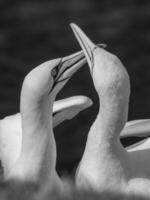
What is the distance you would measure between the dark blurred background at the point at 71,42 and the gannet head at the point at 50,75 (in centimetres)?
317

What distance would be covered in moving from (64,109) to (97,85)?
7.03 feet

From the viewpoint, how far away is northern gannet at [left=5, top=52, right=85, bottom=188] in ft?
35.6

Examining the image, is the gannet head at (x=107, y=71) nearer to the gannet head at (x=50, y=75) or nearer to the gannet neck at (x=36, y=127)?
the gannet head at (x=50, y=75)

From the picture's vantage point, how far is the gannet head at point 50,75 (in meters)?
10.8

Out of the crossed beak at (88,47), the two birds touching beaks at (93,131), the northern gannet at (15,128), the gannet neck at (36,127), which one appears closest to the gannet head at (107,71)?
the two birds touching beaks at (93,131)

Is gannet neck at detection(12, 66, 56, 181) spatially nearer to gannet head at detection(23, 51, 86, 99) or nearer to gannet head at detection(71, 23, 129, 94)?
gannet head at detection(23, 51, 86, 99)

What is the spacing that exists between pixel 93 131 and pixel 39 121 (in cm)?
55

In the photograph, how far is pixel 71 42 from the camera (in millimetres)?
17375

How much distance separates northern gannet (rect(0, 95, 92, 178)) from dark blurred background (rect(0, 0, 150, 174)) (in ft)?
5.68

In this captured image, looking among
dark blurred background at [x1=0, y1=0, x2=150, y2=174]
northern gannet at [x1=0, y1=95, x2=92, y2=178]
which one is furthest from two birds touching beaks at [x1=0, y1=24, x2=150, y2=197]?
dark blurred background at [x1=0, y1=0, x2=150, y2=174]

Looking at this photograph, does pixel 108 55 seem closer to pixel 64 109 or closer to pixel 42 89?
pixel 42 89

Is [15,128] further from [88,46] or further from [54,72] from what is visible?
[88,46]

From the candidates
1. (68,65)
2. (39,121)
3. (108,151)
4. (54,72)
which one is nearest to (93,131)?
(108,151)

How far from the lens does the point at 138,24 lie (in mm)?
17891
